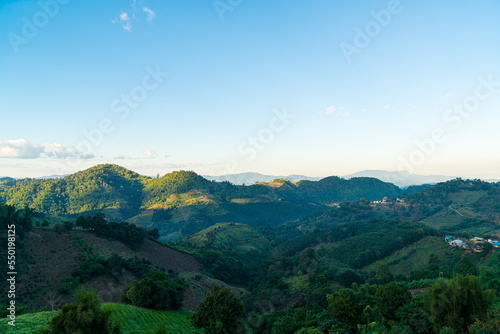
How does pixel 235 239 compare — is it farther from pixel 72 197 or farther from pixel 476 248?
pixel 72 197

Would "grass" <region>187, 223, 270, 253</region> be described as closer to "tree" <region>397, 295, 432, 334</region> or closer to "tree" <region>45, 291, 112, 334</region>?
"tree" <region>397, 295, 432, 334</region>

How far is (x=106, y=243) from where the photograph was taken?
5675 cm

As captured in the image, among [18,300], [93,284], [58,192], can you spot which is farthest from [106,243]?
[58,192]

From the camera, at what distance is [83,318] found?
11.3 metres

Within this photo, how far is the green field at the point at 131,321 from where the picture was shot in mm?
14842

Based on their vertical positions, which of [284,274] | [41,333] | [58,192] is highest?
[58,192]

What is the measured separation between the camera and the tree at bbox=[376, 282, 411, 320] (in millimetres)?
20422

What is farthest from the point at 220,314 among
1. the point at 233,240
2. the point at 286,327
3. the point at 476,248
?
the point at 233,240

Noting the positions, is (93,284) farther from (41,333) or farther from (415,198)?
(415,198)

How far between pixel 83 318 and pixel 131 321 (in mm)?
12344

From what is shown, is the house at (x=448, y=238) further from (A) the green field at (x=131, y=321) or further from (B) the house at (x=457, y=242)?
(A) the green field at (x=131, y=321)

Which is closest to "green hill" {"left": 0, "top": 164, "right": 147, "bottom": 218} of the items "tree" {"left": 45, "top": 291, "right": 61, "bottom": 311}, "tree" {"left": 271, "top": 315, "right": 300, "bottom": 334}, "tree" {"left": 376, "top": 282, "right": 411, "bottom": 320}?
"tree" {"left": 45, "top": 291, "right": 61, "bottom": 311}

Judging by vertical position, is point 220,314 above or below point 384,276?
above

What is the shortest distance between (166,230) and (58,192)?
88.3m
